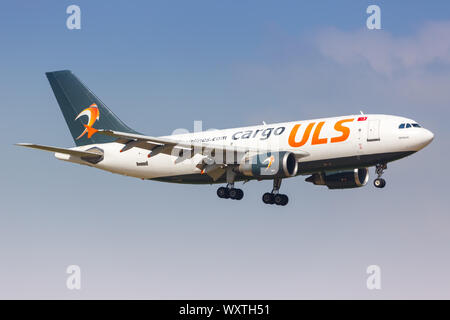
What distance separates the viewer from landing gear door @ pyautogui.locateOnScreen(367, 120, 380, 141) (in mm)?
46781

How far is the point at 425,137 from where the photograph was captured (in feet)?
153

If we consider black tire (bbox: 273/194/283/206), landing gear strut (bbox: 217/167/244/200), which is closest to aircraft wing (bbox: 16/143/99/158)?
landing gear strut (bbox: 217/167/244/200)

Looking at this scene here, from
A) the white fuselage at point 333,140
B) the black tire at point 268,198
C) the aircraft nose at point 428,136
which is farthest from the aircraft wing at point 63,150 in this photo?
the aircraft nose at point 428,136

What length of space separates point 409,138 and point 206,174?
12647 mm

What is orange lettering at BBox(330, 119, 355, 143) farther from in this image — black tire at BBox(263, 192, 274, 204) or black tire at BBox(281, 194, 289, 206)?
black tire at BBox(263, 192, 274, 204)

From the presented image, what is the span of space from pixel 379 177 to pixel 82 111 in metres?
21.1

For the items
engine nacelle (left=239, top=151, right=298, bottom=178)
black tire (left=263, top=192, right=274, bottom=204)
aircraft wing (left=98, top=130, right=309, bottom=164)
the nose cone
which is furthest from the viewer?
black tire (left=263, top=192, right=274, bottom=204)

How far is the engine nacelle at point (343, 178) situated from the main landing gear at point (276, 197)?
3072 millimetres

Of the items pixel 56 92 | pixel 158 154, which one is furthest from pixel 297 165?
pixel 56 92

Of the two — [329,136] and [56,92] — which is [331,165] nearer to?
[329,136]

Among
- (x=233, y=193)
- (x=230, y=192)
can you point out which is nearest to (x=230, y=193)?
(x=230, y=192)

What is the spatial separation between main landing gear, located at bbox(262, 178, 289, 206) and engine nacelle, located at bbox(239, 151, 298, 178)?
14.0 ft

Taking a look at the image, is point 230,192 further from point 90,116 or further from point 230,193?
point 90,116
